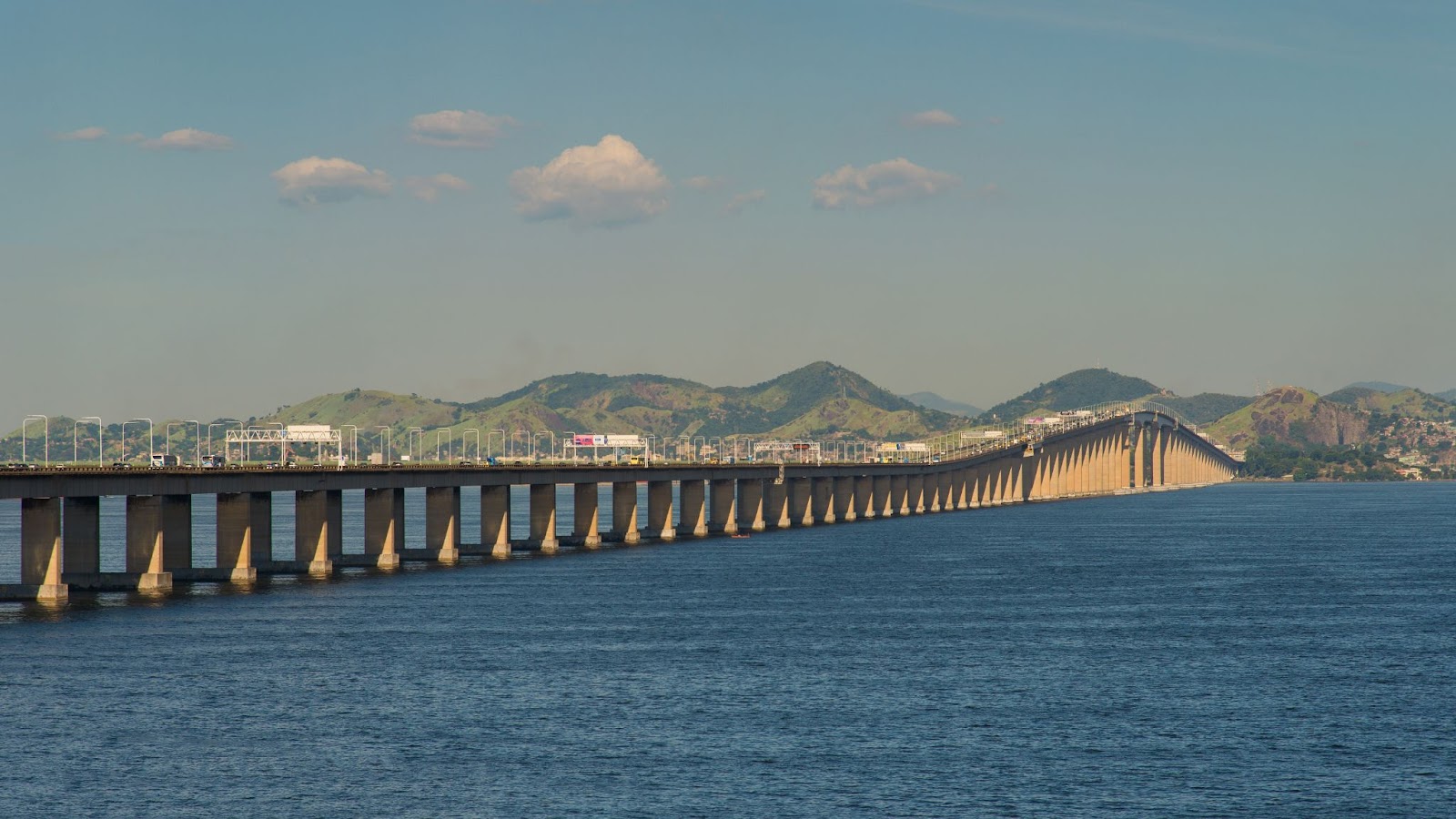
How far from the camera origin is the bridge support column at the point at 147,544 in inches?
4163

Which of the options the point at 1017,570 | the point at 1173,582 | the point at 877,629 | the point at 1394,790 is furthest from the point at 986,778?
the point at 1017,570

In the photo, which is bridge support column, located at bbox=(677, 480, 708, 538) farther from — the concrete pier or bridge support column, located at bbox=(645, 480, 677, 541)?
the concrete pier

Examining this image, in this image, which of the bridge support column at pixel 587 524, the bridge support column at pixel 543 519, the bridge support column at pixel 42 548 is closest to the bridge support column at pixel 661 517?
the bridge support column at pixel 587 524

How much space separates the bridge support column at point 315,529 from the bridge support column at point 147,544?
52.4ft

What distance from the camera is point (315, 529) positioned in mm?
123625

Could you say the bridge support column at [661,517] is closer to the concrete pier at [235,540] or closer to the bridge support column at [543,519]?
the bridge support column at [543,519]

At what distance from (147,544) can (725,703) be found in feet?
172

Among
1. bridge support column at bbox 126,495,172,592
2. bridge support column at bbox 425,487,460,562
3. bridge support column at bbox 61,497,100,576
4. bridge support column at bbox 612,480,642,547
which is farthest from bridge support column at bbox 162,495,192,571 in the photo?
bridge support column at bbox 612,480,642,547

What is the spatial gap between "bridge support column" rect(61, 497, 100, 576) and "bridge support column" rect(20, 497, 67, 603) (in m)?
2.72

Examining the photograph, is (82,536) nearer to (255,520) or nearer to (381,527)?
(255,520)

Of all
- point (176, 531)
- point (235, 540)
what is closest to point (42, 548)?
point (176, 531)

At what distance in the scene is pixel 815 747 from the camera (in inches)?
2368

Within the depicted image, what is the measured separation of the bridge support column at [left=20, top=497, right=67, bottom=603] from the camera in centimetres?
9619

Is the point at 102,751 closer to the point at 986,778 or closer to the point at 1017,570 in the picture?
the point at 986,778
